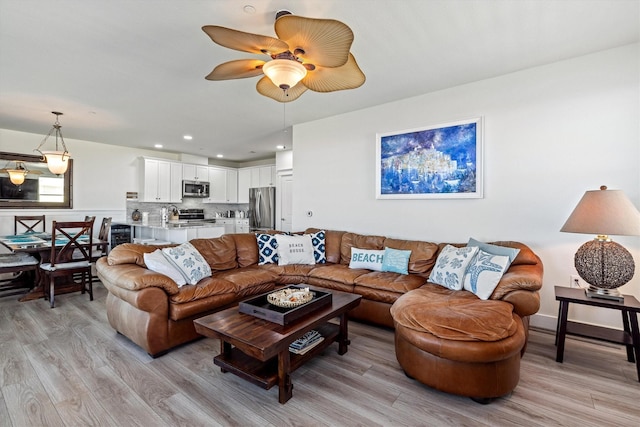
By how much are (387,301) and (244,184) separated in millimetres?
6165

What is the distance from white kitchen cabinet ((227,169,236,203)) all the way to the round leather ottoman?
6967 mm

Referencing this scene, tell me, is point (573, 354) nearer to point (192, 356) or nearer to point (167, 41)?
point (192, 356)

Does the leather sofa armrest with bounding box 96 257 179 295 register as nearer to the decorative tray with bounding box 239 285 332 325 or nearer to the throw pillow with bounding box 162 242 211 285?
the throw pillow with bounding box 162 242 211 285

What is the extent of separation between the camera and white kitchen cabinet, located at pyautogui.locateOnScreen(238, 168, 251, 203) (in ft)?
26.5

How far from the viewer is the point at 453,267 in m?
2.77

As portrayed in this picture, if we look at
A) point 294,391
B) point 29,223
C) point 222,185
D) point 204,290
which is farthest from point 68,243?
point 222,185

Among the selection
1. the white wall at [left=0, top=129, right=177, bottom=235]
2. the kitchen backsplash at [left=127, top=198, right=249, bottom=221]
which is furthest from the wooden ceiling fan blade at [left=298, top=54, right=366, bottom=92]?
the kitchen backsplash at [left=127, top=198, right=249, bottom=221]

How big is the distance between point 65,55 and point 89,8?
3.11 feet

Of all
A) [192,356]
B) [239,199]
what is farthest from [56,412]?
[239,199]

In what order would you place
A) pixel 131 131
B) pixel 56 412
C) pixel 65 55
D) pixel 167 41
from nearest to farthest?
pixel 56 412 < pixel 167 41 < pixel 65 55 < pixel 131 131

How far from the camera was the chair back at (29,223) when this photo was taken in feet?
16.6

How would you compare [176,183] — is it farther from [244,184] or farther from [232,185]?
[244,184]

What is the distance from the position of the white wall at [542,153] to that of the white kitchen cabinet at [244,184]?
4841mm

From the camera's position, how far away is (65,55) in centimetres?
266
